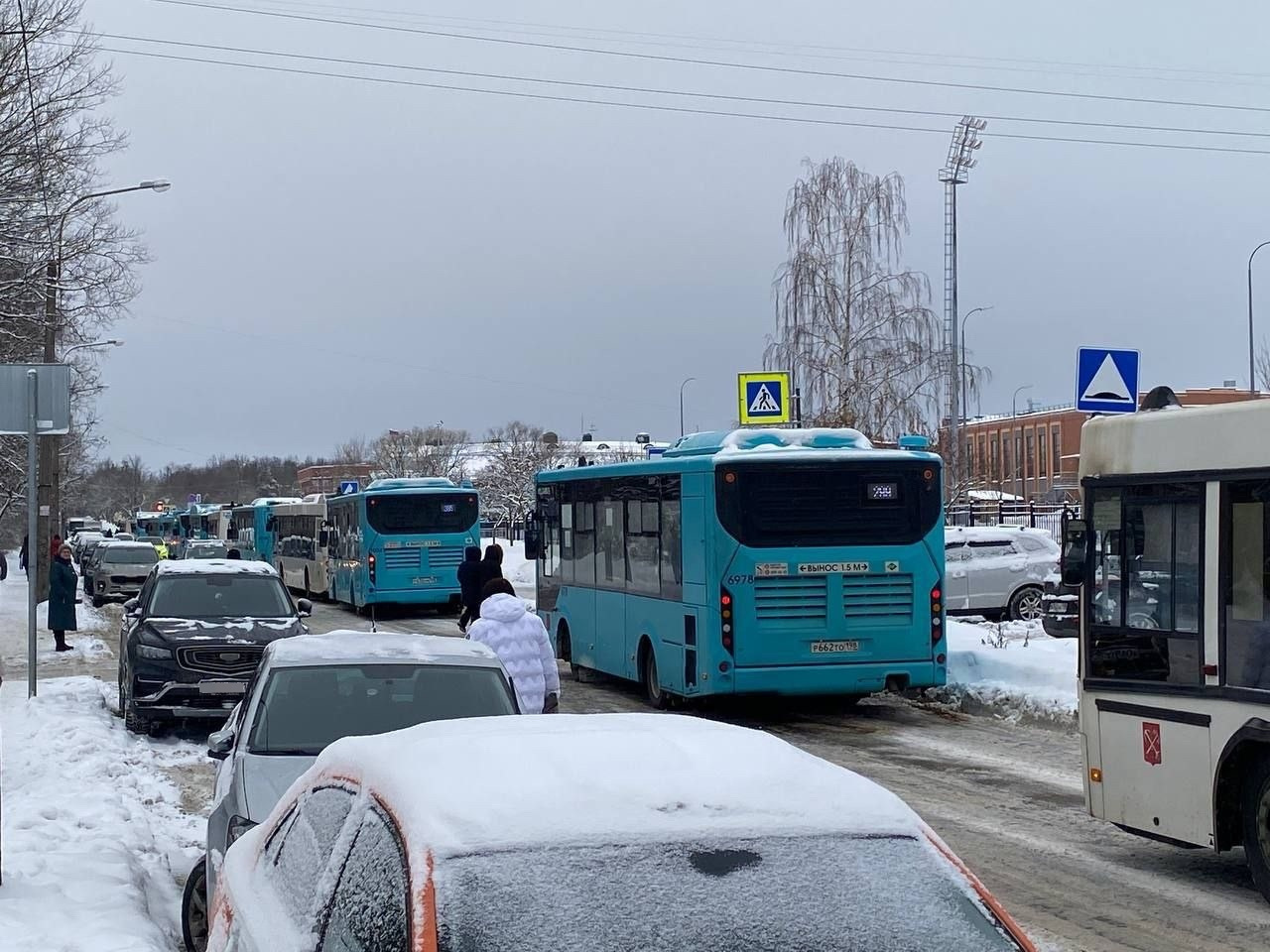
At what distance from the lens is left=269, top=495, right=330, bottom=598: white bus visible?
42312 mm

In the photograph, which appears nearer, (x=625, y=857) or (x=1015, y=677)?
(x=625, y=857)

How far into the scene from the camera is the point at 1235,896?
8484 millimetres

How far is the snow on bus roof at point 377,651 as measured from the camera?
8148mm

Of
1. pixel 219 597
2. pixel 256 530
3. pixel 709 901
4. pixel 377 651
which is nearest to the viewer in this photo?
pixel 709 901

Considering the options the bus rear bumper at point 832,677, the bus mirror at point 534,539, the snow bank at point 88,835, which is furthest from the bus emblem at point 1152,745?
the bus mirror at point 534,539

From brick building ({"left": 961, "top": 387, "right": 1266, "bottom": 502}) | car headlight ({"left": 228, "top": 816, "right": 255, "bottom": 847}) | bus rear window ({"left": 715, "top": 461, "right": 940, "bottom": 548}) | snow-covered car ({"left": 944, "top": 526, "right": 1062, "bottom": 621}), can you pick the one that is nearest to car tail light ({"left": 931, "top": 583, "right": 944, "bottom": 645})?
bus rear window ({"left": 715, "top": 461, "right": 940, "bottom": 548})

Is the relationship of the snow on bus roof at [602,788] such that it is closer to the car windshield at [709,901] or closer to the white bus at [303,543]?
the car windshield at [709,901]

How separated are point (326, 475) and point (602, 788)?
142714 millimetres

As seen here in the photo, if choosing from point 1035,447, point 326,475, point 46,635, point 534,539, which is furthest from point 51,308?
point 326,475

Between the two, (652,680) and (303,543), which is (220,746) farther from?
(303,543)

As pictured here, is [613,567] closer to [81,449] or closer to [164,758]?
[164,758]

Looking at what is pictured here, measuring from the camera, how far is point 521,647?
1055 centimetres

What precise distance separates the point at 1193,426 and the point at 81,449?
66.9m

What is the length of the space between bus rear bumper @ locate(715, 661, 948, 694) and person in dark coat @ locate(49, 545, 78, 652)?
13.1 m
